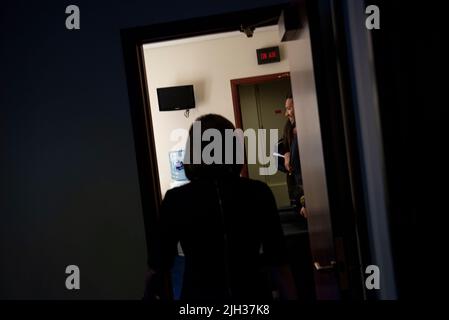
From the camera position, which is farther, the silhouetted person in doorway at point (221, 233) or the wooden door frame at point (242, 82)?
the wooden door frame at point (242, 82)

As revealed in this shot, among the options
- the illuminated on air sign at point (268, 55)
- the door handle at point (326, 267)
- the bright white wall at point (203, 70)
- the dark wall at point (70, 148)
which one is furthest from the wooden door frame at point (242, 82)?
the door handle at point (326, 267)

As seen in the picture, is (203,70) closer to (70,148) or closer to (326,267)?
(70,148)

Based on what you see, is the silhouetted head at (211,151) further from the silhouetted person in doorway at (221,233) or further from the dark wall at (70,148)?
the dark wall at (70,148)

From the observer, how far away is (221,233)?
1250 mm

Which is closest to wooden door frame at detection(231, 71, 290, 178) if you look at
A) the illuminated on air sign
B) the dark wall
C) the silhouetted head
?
the illuminated on air sign

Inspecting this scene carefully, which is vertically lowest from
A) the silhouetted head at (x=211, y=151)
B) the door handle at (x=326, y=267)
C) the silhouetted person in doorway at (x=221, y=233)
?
the door handle at (x=326, y=267)

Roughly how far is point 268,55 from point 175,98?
120 cm

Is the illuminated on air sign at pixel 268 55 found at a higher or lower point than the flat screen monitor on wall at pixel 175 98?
higher

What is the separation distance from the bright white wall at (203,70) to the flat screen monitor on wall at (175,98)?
15 cm

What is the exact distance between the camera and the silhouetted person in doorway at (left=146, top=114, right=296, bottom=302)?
1257mm

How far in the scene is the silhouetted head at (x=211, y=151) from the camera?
4.19 ft

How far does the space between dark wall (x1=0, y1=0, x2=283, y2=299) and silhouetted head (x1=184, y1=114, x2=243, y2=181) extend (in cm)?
82

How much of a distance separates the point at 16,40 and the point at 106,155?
80 cm

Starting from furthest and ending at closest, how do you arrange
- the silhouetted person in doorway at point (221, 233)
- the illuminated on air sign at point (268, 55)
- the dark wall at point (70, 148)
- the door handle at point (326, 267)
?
the illuminated on air sign at point (268, 55), the dark wall at point (70, 148), the door handle at point (326, 267), the silhouetted person in doorway at point (221, 233)
